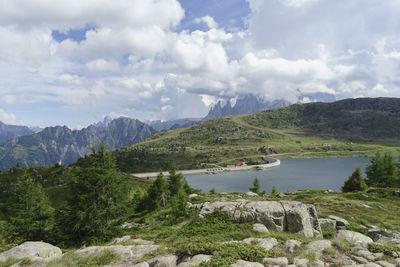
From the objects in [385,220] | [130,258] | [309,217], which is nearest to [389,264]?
[309,217]

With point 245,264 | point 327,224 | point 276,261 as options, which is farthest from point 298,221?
point 245,264

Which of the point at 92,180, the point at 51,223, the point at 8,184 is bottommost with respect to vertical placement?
the point at 8,184

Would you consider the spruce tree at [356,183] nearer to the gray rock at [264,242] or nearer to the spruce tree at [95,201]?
the gray rock at [264,242]

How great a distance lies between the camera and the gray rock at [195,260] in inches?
427

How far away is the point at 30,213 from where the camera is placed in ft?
99.7

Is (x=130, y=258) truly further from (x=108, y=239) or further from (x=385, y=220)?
(x=385, y=220)

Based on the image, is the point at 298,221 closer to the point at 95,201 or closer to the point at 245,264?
the point at 245,264

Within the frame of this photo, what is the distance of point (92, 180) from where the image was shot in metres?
25.3

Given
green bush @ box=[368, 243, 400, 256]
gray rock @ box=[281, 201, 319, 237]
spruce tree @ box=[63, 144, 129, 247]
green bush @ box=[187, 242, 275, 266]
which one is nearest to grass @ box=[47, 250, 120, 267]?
green bush @ box=[187, 242, 275, 266]

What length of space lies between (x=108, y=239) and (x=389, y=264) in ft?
76.7

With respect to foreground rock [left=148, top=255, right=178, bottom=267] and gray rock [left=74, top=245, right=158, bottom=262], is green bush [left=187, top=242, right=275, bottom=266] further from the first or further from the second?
gray rock [left=74, top=245, right=158, bottom=262]

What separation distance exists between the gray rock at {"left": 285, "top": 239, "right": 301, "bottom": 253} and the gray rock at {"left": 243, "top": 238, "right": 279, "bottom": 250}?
692mm

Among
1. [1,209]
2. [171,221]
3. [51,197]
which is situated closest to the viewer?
[171,221]

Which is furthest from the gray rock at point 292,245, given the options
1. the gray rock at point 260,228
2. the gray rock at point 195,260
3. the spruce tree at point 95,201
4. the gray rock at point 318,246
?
the spruce tree at point 95,201
